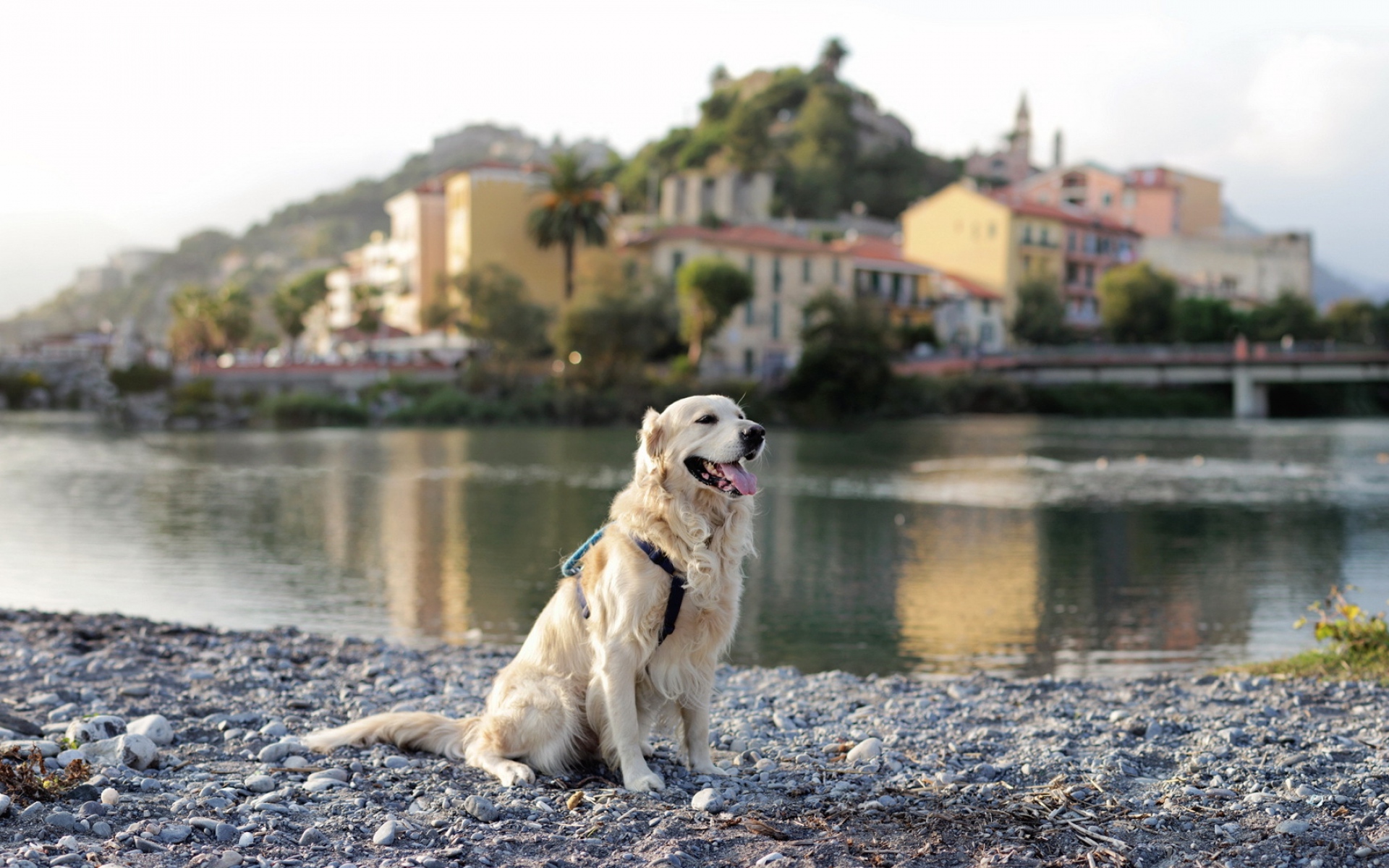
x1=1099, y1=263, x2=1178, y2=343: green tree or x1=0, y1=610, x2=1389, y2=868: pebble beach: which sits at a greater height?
x1=1099, y1=263, x2=1178, y2=343: green tree

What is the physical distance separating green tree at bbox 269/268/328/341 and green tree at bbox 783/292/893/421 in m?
43.4

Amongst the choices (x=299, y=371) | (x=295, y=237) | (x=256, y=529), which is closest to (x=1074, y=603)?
(x=256, y=529)

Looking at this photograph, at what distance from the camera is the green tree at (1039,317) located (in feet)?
254

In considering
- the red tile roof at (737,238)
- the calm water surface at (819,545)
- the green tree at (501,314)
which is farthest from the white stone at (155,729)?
the red tile roof at (737,238)

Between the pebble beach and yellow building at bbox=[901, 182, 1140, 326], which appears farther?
yellow building at bbox=[901, 182, 1140, 326]

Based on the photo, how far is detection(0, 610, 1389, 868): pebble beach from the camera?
14.0 feet

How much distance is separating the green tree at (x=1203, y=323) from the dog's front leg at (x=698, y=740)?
267 feet

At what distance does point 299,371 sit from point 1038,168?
122206mm

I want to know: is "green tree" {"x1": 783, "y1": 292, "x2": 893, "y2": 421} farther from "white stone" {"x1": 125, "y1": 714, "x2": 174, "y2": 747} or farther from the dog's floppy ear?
the dog's floppy ear

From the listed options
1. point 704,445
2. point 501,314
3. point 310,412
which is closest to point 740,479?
point 704,445

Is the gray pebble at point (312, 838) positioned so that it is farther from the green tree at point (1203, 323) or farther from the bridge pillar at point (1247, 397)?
the green tree at point (1203, 323)

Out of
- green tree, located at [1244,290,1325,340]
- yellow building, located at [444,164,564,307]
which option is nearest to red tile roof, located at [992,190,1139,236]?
green tree, located at [1244,290,1325,340]

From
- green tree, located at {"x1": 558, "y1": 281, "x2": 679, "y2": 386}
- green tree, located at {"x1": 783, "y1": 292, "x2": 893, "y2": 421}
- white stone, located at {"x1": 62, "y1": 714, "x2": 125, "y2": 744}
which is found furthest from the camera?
green tree, located at {"x1": 783, "y1": 292, "x2": 893, "y2": 421}

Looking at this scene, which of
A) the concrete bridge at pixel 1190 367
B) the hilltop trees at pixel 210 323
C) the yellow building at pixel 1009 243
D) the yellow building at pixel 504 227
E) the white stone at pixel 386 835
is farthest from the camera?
the yellow building at pixel 1009 243
